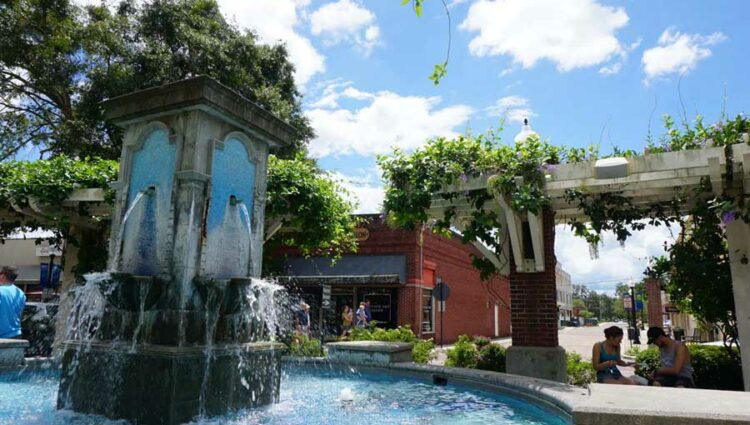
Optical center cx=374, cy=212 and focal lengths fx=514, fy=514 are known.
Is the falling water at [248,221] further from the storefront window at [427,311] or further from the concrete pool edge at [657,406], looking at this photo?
the storefront window at [427,311]

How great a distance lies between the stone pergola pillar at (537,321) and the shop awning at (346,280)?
11659 mm

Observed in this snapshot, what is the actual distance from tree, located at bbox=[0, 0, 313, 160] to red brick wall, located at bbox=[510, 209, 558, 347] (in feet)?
34.1

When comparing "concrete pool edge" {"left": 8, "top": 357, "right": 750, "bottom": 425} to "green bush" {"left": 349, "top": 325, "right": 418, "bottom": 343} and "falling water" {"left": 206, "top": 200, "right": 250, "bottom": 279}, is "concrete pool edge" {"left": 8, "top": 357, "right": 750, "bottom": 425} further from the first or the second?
"green bush" {"left": 349, "top": 325, "right": 418, "bottom": 343}

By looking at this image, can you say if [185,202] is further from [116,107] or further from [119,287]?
[116,107]

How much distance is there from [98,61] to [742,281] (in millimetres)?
19109

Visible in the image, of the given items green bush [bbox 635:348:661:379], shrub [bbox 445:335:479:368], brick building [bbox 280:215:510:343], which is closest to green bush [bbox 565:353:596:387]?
green bush [bbox 635:348:661:379]

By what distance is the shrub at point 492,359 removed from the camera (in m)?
9.35

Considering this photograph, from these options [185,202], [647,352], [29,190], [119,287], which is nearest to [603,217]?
[647,352]

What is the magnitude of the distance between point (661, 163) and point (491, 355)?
4.50m

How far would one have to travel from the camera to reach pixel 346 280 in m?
20.9

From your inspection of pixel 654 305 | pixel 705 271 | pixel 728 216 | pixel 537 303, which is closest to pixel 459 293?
pixel 654 305

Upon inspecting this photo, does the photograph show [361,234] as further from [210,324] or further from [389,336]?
[210,324]

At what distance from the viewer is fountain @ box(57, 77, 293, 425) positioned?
4.62 meters

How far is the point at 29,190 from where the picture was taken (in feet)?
33.1
